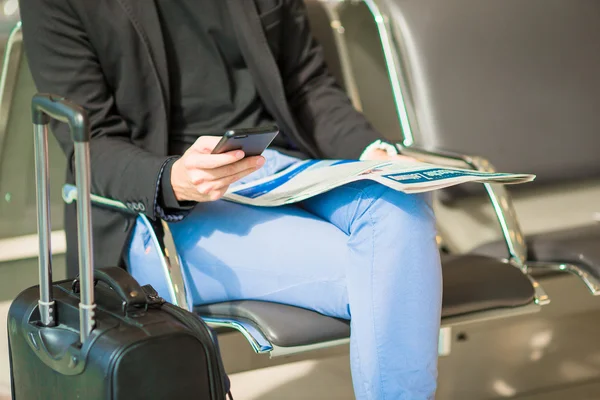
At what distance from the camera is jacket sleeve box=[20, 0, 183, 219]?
144 centimetres

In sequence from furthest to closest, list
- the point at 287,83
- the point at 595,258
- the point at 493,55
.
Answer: the point at 493,55
the point at 287,83
the point at 595,258

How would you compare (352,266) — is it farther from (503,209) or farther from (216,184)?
(503,209)

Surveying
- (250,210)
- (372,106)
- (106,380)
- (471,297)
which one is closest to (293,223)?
(250,210)

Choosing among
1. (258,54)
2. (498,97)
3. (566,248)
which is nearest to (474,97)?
(498,97)

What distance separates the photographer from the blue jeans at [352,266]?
49.1 inches

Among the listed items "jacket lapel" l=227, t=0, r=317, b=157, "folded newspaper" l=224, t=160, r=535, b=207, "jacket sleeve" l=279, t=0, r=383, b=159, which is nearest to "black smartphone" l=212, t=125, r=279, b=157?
"folded newspaper" l=224, t=160, r=535, b=207

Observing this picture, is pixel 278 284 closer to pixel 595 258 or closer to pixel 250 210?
pixel 250 210

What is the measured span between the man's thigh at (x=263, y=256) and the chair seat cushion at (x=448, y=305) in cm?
2

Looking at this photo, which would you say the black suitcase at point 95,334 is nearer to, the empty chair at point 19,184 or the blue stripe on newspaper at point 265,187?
the blue stripe on newspaper at point 265,187

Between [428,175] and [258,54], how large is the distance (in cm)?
53

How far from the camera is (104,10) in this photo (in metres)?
1.49

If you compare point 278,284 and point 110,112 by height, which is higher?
point 110,112

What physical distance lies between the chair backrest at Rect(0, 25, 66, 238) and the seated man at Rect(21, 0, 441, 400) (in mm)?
374

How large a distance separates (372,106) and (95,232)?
962mm
